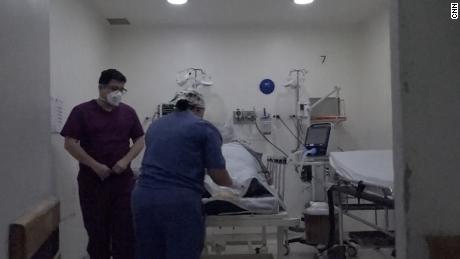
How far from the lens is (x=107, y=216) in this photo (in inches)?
106

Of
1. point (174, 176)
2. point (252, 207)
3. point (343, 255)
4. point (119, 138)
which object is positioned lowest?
point (343, 255)

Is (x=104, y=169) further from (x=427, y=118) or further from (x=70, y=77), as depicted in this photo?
(x=427, y=118)

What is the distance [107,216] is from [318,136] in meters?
2.18

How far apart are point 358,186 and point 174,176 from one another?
4.67ft

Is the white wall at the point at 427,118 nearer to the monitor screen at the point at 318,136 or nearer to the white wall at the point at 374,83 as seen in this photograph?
the monitor screen at the point at 318,136

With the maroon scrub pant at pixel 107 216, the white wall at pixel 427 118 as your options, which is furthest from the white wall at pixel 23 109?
the maroon scrub pant at pixel 107 216

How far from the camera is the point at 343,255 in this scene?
3.43 metres

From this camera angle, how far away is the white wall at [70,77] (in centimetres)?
327

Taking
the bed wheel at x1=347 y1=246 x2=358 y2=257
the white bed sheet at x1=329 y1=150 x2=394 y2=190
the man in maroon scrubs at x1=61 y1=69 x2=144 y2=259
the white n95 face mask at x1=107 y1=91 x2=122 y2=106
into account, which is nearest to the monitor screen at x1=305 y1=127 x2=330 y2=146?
the white bed sheet at x1=329 y1=150 x2=394 y2=190

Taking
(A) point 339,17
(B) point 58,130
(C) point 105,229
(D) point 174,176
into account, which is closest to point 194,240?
(D) point 174,176

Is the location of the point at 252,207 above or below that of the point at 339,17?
below

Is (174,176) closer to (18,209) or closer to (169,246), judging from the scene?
(169,246)

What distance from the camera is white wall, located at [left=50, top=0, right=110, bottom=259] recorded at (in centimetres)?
327

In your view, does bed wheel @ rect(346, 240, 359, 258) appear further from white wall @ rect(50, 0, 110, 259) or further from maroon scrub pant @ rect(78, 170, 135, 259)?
white wall @ rect(50, 0, 110, 259)
